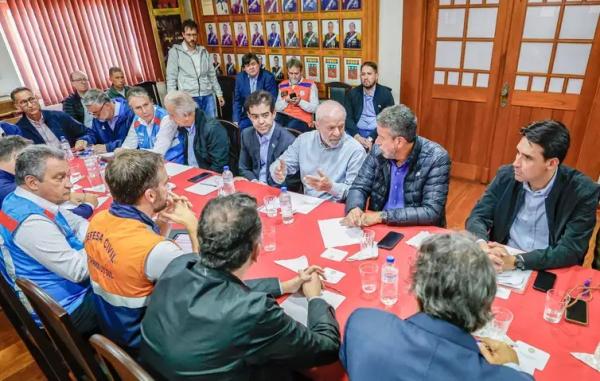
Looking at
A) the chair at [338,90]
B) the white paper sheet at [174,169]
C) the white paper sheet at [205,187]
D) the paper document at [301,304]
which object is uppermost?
the chair at [338,90]

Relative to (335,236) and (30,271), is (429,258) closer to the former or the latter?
(335,236)

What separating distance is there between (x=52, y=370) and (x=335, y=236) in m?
1.59

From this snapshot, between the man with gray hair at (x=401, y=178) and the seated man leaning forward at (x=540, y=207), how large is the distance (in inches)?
10.5

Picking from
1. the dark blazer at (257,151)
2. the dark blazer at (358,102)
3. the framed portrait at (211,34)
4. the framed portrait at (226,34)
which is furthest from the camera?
the framed portrait at (211,34)

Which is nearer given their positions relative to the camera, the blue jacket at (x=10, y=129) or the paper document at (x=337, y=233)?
the paper document at (x=337, y=233)

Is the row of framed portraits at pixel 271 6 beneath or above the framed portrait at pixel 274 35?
above

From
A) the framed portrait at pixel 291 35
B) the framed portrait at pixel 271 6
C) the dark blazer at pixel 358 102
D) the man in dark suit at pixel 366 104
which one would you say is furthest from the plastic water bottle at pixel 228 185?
the framed portrait at pixel 271 6

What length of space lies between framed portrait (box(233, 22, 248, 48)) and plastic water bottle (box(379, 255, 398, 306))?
16.1ft

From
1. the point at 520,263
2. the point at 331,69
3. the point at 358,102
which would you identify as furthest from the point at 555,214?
the point at 331,69

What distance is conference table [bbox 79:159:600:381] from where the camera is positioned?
4.13 ft

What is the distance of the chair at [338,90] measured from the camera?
15.4 ft

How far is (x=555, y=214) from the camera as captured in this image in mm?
1889

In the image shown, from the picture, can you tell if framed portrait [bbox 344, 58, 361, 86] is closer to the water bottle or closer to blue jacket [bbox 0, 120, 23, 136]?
the water bottle

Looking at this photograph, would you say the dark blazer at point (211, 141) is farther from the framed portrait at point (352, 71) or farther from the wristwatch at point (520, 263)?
the wristwatch at point (520, 263)
